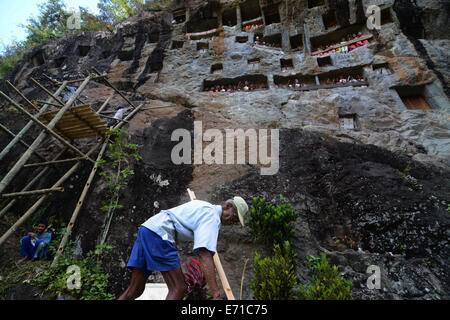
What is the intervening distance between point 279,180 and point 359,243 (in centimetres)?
206

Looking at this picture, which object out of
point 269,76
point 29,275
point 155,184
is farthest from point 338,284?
point 269,76

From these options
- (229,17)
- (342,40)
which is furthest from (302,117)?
(229,17)

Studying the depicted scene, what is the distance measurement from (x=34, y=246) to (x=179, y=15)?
602 inches

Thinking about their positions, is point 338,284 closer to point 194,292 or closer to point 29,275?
point 194,292

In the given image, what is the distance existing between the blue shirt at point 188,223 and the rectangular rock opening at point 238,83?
28.0 feet

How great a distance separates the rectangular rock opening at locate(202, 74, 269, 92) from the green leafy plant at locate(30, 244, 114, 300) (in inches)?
335

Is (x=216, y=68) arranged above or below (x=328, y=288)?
above

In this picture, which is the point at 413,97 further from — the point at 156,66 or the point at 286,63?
the point at 156,66

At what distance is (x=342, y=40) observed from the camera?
11.8m

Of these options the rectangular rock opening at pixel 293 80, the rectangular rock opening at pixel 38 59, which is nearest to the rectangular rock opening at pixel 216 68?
the rectangular rock opening at pixel 293 80

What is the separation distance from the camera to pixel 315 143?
615cm

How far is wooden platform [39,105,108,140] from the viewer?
5332mm

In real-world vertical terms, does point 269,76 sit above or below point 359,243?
above

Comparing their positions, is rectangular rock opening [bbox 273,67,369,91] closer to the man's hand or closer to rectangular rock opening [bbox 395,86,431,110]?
rectangular rock opening [bbox 395,86,431,110]
